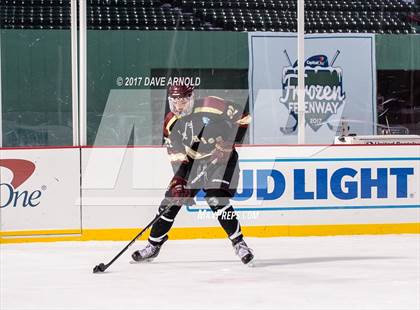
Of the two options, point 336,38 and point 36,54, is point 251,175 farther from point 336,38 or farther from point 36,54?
point 336,38

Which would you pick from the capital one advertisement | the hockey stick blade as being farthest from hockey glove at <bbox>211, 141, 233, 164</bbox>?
the capital one advertisement

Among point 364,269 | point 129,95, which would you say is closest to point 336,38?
point 129,95

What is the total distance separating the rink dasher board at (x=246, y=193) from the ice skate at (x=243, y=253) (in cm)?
120

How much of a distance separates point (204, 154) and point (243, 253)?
699 mm

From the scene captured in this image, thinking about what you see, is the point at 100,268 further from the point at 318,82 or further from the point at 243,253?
the point at 318,82

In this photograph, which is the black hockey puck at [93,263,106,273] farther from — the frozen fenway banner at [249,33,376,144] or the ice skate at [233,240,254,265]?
the frozen fenway banner at [249,33,376,144]

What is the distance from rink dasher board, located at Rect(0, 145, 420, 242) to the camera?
6715 millimetres

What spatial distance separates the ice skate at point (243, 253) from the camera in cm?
555

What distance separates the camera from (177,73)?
8.79 m

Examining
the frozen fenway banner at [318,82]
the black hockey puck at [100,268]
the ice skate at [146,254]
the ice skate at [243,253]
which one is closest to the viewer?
the black hockey puck at [100,268]
